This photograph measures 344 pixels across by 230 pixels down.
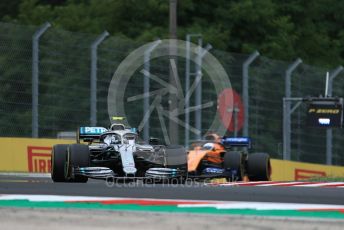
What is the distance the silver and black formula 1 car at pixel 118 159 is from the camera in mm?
15250

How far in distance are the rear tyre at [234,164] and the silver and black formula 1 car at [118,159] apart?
2.01 m

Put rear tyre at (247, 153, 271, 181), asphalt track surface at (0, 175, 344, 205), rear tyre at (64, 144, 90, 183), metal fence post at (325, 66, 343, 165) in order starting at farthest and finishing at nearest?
metal fence post at (325, 66, 343, 165), rear tyre at (247, 153, 271, 181), rear tyre at (64, 144, 90, 183), asphalt track surface at (0, 175, 344, 205)

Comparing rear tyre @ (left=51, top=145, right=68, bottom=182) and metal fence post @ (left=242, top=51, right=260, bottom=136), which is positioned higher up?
metal fence post @ (left=242, top=51, right=260, bottom=136)

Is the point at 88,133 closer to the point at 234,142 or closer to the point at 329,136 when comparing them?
the point at 234,142

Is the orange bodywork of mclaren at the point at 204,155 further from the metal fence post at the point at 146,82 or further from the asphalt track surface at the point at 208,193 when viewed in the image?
the asphalt track surface at the point at 208,193

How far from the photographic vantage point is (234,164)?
18.0 meters

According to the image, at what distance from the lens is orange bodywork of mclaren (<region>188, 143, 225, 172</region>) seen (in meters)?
18.3

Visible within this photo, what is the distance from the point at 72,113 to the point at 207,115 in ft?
13.8

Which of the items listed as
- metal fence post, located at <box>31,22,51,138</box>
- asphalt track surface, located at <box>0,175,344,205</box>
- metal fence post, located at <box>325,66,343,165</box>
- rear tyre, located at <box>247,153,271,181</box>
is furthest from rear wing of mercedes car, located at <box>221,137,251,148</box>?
metal fence post, located at <box>325,66,343,165</box>

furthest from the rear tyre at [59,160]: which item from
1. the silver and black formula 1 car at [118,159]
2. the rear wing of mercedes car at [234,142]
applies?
the rear wing of mercedes car at [234,142]

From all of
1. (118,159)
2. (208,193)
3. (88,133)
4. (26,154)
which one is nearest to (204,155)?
(88,133)

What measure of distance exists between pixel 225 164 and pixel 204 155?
0.72 m

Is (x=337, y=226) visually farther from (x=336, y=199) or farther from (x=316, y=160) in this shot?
(x=316, y=160)

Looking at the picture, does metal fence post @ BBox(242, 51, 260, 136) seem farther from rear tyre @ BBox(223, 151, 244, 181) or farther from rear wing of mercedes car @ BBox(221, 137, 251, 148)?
rear tyre @ BBox(223, 151, 244, 181)
